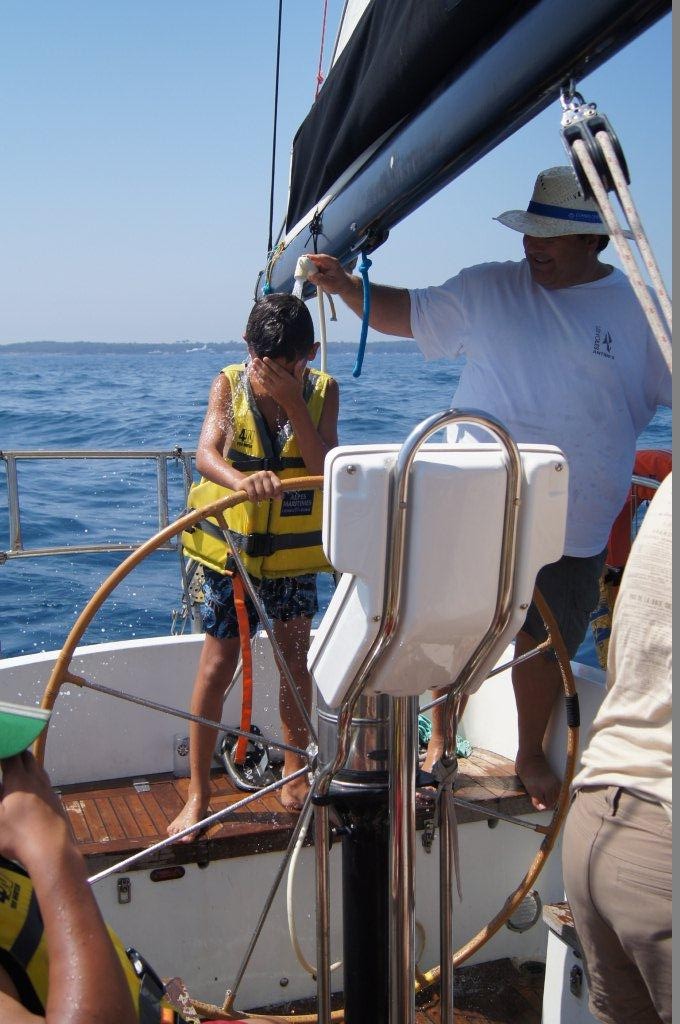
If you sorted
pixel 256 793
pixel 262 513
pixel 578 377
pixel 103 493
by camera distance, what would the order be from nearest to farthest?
pixel 256 793 → pixel 578 377 → pixel 262 513 → pixel 103 493

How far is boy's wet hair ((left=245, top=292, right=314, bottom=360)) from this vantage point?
248 cm

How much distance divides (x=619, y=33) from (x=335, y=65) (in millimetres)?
1273

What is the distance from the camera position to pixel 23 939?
115 centimetres

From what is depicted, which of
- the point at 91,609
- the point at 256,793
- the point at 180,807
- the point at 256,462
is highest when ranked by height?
the point at 256,462

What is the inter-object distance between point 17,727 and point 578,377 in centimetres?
168

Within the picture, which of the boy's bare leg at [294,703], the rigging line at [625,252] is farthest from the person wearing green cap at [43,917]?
the boy's bare leg at [294,703]

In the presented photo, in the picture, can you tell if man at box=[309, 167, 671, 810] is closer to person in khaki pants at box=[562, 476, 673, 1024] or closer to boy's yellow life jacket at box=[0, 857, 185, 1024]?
person in khaki pants at box=[562, 476, 673, 1024]

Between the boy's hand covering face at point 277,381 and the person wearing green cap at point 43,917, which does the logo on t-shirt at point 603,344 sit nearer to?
the boy's hand covering face at point 277,381

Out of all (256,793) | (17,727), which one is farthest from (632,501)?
(17,727)

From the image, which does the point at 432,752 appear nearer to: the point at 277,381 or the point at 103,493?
the point at 277,381

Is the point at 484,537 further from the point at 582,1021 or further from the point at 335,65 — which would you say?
the point at 335,65

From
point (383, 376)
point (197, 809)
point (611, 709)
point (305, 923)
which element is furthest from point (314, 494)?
point (383, 376)

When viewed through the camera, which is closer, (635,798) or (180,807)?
(635,798)

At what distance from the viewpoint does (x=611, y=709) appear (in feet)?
4.66
